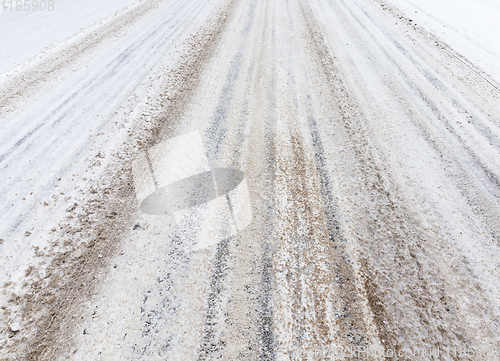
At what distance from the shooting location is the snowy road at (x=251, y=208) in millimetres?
2506

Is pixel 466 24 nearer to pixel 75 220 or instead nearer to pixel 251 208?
pixel 251 208

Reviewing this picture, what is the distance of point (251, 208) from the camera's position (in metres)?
3.56

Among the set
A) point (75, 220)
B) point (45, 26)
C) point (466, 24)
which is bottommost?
point (75, 220)

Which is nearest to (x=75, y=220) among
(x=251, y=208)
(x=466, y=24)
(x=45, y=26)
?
(x=251, y=208)

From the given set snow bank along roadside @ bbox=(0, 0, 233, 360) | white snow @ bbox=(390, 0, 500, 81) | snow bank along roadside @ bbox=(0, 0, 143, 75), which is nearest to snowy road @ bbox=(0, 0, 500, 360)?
snow bank along roadside @ bbox=(0, 0, 233, 360)

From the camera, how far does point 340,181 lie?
3896 mm

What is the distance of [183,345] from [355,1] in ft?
40.8

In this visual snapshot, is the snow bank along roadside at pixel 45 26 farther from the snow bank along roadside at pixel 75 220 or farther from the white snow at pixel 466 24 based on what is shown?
the white snow at pixel 466 24

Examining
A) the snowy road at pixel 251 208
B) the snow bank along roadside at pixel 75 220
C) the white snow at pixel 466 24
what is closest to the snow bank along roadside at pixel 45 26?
the snowy road at pixel 251 208

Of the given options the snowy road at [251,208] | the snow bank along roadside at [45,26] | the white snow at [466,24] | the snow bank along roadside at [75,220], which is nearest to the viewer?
the snowy road at [251,208]

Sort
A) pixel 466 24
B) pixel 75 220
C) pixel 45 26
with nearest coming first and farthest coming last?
pixel 75 220
pixel 466 24
pixel 45 26

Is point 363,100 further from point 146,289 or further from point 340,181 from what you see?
point 146,289

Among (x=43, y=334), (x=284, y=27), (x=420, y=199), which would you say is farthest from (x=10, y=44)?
(x=420, y=199)

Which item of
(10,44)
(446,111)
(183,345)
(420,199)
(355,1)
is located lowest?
(183,345)
